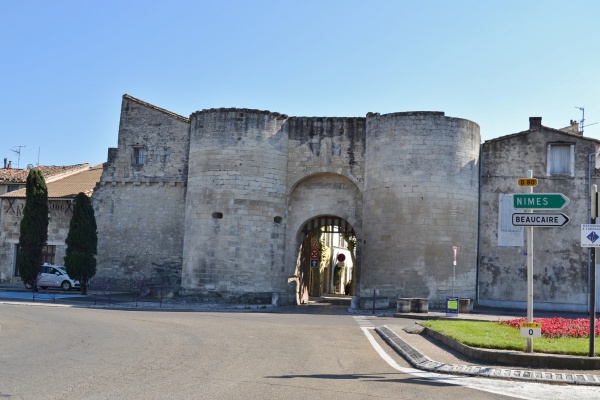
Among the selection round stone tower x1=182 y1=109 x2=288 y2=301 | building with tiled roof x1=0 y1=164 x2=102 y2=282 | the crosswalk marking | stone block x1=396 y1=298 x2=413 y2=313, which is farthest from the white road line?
building with tiled roof x1=0 y1=164 x2=102 y2=282

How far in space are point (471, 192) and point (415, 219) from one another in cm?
308

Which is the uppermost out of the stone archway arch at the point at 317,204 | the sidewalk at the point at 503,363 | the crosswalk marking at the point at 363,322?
the stone archway arch at the point at 317,204

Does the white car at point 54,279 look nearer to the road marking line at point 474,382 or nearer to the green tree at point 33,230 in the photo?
the green tree at point 33,230

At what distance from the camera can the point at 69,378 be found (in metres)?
9.02

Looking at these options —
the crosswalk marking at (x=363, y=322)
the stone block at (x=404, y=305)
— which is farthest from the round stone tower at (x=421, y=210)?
the crosswalk marking at (x=363, y=322)

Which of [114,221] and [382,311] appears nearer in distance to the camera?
[382,311]

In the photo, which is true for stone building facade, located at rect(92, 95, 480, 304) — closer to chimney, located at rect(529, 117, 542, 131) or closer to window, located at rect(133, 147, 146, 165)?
chimney, located at rect(529, 117, 542, 131)

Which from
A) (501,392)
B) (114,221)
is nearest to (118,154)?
(114,221)

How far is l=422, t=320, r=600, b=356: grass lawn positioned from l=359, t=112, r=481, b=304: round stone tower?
38.9ft

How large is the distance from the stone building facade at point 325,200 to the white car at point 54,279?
5.49m

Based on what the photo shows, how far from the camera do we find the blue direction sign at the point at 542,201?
11602 millimetres

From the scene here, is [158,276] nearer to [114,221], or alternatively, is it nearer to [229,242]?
[114,221]

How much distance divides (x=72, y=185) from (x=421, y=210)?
2233 cm

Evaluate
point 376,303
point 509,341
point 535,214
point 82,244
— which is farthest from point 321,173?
point 535,214
